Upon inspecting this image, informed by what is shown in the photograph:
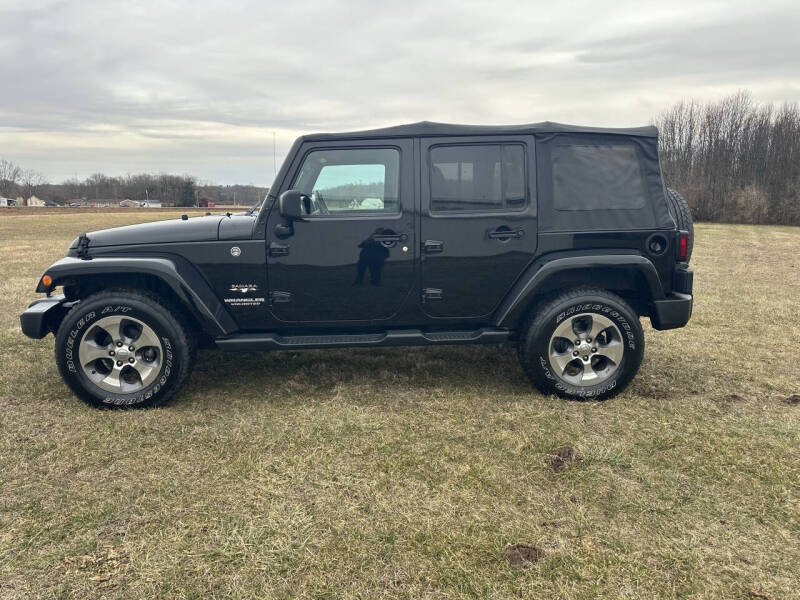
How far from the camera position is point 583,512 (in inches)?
98.4

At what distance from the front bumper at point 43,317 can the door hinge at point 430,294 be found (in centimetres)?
262

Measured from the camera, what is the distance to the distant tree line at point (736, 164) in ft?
135

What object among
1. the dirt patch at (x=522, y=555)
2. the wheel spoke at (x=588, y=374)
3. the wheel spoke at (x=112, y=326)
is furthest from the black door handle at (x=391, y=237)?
the dirt patch at (x=522, y=555)

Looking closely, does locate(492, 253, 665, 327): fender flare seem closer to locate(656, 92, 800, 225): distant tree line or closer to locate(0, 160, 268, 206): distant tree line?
locate(656, 92, 800, 225): distant tree line

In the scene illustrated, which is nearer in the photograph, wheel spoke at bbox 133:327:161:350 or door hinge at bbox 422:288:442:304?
wheel spoke at bbox 133:327:161:350

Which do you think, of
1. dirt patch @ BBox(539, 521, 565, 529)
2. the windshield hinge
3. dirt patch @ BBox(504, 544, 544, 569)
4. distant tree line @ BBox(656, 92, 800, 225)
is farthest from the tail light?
distant tree line @ BBox(656, 92, 800, 225)

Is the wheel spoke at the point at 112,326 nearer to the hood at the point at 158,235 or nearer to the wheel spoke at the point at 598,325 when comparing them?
the hood at the point at 158,235

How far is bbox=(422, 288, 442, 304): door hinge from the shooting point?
3820 mm

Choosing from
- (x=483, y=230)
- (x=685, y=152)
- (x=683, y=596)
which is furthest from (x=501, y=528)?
(x=685, y=152)

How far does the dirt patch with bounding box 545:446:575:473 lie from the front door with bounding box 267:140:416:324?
147 cm

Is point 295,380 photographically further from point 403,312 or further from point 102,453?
point 102,453

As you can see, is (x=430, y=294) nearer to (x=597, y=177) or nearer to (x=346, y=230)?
(x=346, y=230)

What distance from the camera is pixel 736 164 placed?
1810 inches

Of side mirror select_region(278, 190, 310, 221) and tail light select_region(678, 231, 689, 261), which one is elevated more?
side mirror select_region(278, 190, 310, 221)
